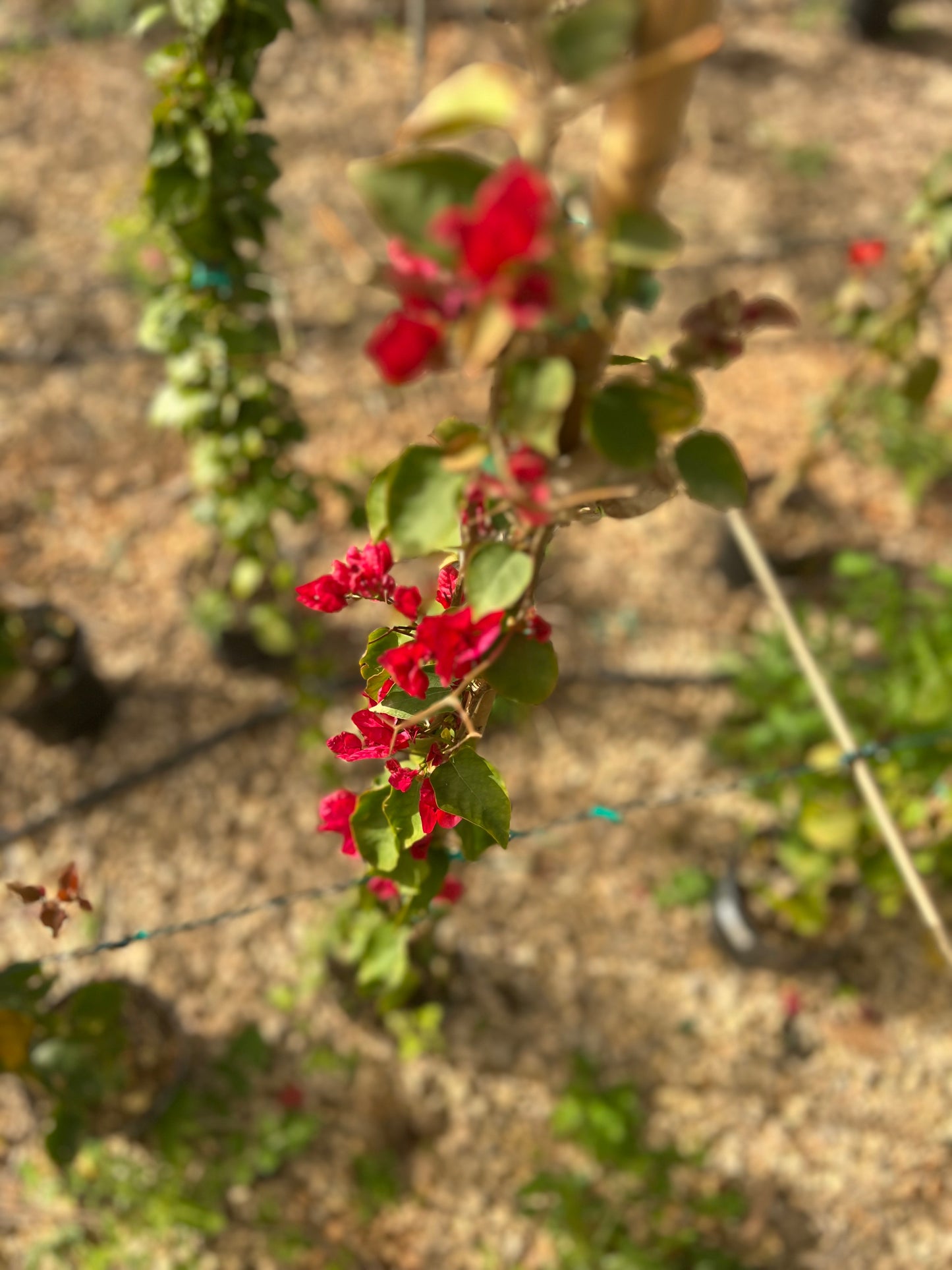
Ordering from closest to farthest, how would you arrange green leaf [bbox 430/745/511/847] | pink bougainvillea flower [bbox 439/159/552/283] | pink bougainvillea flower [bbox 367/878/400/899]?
pink bougainvillea flower [bbox 439/159/552/283] < green leaf [bbox 430/745/511/847] < pink bougainvillea flower [bbox 367/878/400/899]

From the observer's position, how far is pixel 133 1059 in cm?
174

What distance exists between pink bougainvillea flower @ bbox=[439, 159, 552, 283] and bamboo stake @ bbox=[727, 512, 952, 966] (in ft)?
2.80

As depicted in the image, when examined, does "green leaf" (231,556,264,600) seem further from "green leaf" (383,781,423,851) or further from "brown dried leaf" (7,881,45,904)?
"green leaf" (383,781,423,851)

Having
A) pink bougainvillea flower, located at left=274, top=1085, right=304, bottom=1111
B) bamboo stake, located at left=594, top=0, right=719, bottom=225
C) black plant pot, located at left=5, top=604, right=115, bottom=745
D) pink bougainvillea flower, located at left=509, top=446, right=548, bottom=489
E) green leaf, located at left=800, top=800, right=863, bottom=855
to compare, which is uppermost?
bamboo stake, located at left=594, top=0, right=719, bottom=225

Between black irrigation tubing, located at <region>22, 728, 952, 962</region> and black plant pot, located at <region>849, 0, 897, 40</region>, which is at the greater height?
black plant pot, located at <region>849, 0, 897, 40</region>

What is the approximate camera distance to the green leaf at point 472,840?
0.91m

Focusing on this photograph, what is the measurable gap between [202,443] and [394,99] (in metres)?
2.91

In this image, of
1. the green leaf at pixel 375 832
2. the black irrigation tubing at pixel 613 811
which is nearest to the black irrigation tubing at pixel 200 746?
the black irrigation tubing at pixel 613 811

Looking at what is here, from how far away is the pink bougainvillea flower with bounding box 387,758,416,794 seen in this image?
0.84 meters

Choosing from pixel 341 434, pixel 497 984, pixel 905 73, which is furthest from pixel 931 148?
pixel 497 984

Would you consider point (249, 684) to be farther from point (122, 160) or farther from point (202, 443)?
point (122, 160)

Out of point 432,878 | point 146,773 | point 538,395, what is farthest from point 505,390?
point 146,773

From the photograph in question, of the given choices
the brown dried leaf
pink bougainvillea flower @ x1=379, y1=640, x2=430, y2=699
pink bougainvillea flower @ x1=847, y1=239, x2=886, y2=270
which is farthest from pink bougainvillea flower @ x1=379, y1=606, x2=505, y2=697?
pink bougainvillea flower @ x1=847, y1=239, x2=886, y2=270

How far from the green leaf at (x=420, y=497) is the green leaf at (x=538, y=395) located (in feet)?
0.22
